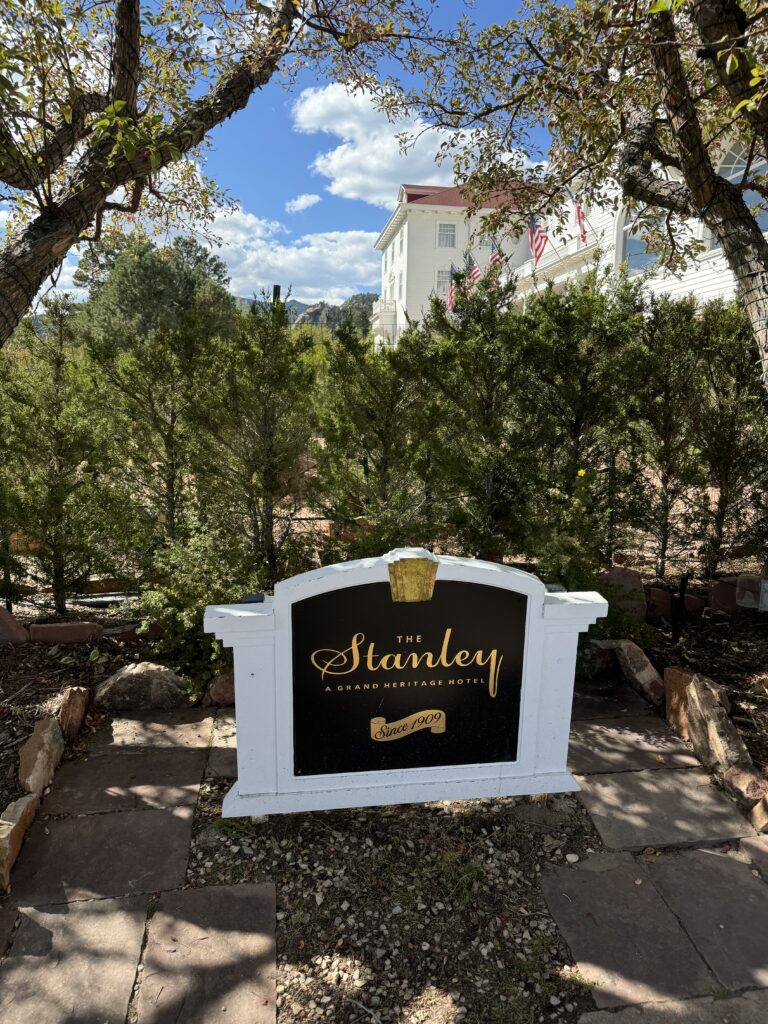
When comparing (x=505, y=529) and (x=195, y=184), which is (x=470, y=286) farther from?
(x=195, y=184)

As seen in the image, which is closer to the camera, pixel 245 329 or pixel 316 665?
pixel 316 665

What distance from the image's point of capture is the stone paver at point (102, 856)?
2.81 m

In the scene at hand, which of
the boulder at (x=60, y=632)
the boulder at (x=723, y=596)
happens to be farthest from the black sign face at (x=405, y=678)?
the boulder at (x=723, y=596)

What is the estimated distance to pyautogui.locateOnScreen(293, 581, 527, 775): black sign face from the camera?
10.4 feet

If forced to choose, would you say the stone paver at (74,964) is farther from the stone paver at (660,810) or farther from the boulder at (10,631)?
the boulder at (10,631)

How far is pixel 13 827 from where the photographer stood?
295cm

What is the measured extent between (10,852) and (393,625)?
2.09 metres

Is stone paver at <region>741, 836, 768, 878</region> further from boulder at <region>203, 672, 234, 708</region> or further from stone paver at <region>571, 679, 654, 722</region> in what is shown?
boulder at <region>203, 672, 234, 708</region>

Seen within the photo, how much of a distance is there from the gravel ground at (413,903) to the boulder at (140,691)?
101 centimetres

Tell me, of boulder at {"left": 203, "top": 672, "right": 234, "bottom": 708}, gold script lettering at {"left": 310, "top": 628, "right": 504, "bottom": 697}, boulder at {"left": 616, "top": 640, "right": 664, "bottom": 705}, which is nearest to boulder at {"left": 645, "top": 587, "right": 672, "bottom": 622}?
boulder at {"left": 616, "top": 640, "right": 664, "bottom": 705}

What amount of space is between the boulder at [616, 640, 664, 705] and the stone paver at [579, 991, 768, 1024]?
2.27 meters

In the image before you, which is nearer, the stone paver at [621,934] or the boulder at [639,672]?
the stone paver at [621,934]

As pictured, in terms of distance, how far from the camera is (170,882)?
9.37 ft

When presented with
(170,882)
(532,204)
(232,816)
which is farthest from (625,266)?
(170,882)
